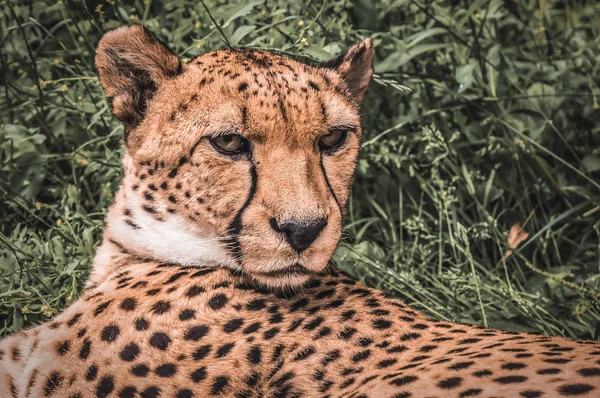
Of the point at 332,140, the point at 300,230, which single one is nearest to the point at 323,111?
the point at 332,140

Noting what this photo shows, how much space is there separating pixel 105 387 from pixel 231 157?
2.33 ft

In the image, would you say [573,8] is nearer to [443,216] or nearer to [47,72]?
[443,216]

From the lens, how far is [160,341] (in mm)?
2387

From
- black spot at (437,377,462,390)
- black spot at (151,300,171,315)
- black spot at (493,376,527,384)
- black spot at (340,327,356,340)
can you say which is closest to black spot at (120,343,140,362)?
black spot at (151,300,171,315)

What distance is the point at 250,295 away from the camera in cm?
253

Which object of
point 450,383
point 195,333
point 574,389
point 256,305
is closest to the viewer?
point 574,389

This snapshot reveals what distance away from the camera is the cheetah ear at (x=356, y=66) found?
9.60 ft

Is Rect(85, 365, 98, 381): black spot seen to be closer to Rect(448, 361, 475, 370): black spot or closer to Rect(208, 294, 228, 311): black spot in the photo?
Rect(208, 294, 228, 311): black spot

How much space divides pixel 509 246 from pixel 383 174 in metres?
0.67

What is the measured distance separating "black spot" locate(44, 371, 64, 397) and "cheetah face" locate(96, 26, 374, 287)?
466 millimetres

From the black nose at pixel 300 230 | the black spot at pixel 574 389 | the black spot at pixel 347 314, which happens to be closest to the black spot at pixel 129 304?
the black nose at pixel 300 230

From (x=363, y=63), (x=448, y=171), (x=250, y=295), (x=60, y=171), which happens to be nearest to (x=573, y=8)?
(x=448, y=171)

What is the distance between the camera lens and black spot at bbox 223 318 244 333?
243 centimetres

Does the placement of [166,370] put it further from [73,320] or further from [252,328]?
[73,320]
